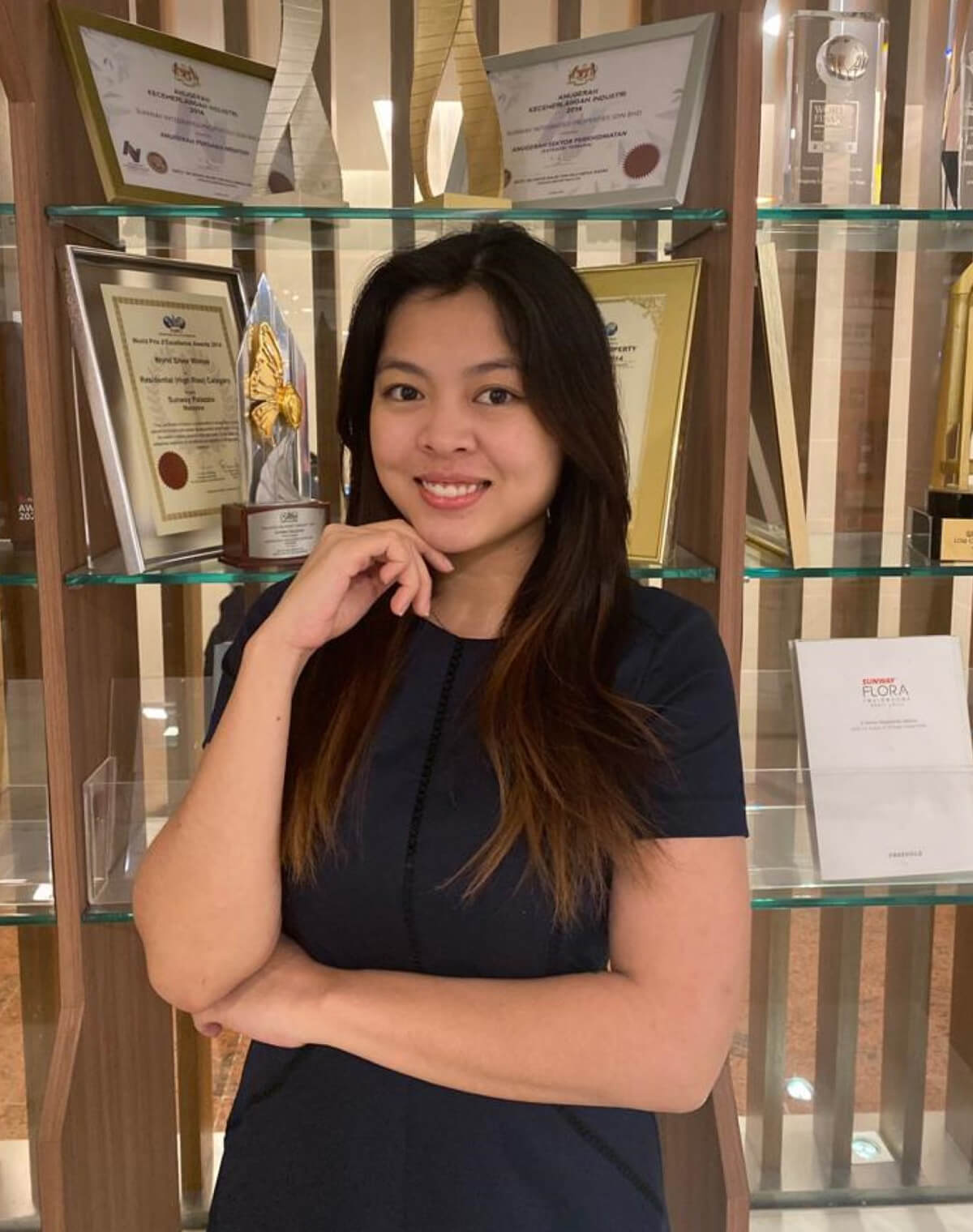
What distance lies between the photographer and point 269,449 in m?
1.55

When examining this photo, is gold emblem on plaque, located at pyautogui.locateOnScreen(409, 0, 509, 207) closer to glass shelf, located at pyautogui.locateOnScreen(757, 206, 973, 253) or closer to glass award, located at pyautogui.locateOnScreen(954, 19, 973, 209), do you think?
glass shelf, located at pyautogui.locateOnScreen(757, 206, 973, 253)

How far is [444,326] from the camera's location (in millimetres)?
1188

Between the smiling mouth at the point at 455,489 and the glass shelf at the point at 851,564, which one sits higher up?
the smiling mouth at the point at 455,489

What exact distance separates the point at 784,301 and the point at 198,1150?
170 centimetres

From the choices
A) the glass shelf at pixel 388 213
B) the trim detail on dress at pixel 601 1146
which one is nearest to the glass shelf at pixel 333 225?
the glass shelf at pixel 388 213

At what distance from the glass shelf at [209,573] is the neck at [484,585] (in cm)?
29

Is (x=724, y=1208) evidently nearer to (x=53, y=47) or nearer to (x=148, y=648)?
(x=148, y=648)

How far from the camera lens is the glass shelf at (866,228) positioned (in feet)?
5.16

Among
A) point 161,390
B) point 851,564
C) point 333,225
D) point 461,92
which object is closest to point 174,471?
point 161,390

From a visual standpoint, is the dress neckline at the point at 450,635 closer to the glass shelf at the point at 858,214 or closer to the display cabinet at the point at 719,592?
the display cabinet at the point at 719,592

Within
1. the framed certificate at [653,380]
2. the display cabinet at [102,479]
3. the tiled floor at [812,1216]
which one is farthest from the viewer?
the tiled floor at [812,1216]

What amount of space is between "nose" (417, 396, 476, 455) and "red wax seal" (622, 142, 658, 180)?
58cm

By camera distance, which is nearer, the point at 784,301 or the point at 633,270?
the point at 633,270

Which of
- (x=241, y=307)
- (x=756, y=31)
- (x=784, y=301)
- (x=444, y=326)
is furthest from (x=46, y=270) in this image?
(x=784, y=301)
